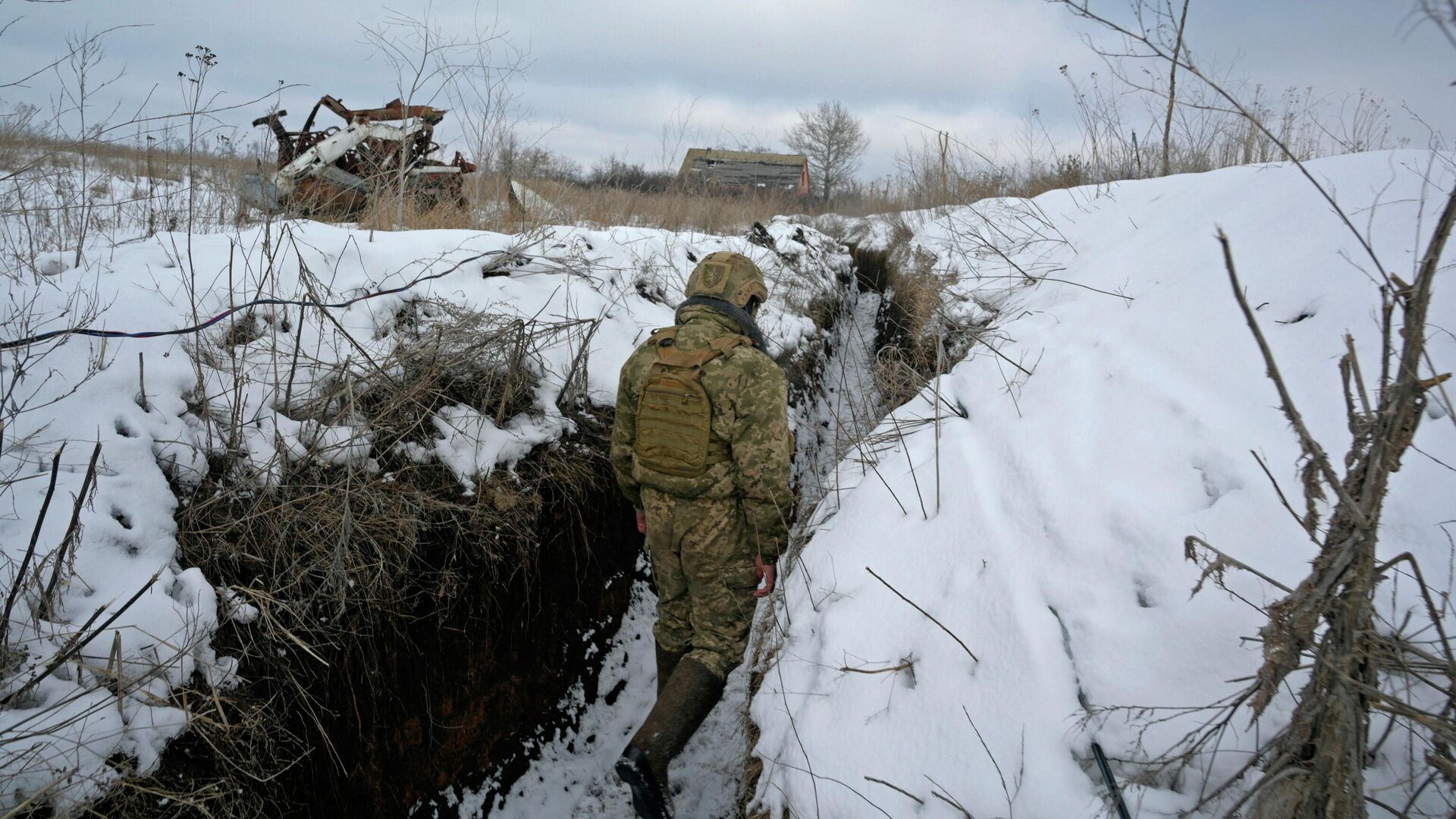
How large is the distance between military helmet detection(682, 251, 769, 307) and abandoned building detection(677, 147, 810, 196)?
21.2 feet

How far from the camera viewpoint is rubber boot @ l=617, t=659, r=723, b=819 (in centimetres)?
243

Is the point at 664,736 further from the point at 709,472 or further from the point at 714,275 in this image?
the point at 714,275

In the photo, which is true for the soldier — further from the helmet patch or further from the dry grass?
the dry grass

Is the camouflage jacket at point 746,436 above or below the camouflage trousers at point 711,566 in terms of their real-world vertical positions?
above

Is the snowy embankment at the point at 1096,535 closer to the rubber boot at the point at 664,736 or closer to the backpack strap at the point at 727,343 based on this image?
the rubber boot at the point at 664,736

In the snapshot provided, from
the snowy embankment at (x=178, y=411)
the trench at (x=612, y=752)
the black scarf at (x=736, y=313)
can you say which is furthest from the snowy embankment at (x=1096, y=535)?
the snowy embankment at (x=178, y=411)

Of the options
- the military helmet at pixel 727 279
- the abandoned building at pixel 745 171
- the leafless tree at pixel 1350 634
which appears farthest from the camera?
the abandoned building at pixel 745 171

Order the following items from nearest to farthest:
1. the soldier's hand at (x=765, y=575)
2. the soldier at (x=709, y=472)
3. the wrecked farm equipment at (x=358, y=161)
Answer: the soldier at (x=709, y=472)
the soldier's hand at (x=765, y=575)
the wrecked farm equipment at (x=358, y=161)

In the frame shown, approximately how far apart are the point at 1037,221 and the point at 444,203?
17.1 ft

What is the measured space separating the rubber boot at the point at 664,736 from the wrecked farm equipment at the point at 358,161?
493 centimetres

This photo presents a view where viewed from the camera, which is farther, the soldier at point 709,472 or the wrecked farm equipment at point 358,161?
the wrecked farm equipment at point 358,161

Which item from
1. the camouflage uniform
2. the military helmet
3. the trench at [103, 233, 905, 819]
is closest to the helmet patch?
the military helmet

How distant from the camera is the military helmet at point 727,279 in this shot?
3.00m

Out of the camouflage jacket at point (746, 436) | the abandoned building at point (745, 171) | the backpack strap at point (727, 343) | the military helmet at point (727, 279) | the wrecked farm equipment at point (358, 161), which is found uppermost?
the abandoned building at point (745, 171)
